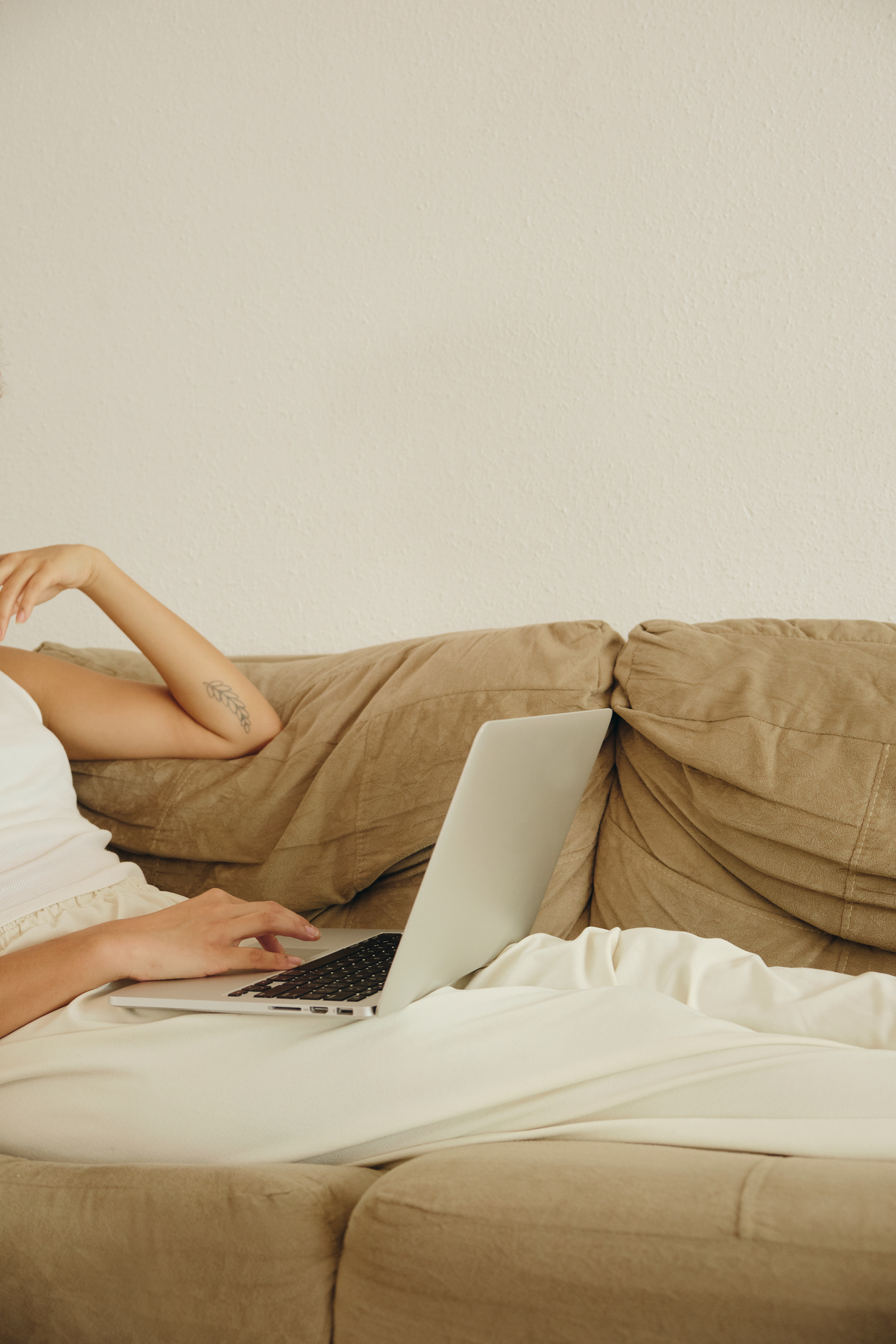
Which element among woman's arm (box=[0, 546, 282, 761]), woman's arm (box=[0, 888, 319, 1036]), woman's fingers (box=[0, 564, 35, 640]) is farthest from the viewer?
woman's arm (box=[0, 546, 282, 761])

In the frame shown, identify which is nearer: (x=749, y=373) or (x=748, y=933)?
(x=748, y=933)

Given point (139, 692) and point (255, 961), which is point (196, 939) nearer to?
point (255, 961)

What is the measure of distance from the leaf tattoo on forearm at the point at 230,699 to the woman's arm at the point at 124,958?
20.7 inches

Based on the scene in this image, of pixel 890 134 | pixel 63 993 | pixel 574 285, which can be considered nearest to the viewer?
pixel 63 993

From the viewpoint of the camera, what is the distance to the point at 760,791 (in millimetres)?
1144

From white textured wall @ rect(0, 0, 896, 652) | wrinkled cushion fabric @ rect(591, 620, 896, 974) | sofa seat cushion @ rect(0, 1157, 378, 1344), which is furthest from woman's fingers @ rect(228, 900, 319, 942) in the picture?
white textured wall @ rect(0, 0, 896, 652)

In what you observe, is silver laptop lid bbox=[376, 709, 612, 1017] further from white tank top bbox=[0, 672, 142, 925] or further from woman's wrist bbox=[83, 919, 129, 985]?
white tank top bbox=[0, 672, 142, 925]

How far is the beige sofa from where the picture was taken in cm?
54

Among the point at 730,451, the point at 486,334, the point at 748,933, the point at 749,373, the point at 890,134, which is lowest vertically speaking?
the point at 748,933

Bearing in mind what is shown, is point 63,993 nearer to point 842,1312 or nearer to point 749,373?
point 842,1312

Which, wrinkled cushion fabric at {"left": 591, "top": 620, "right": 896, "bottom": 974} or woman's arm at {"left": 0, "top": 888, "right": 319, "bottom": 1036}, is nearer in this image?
woman's arm at {"left": 0, "top": 888, "right": 319, "bottom": 1036}

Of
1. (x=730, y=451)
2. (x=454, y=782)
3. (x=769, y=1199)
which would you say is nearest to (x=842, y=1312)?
(x=769, y=1199)

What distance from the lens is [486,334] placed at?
5.84 ft

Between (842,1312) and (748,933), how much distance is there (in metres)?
0.71
